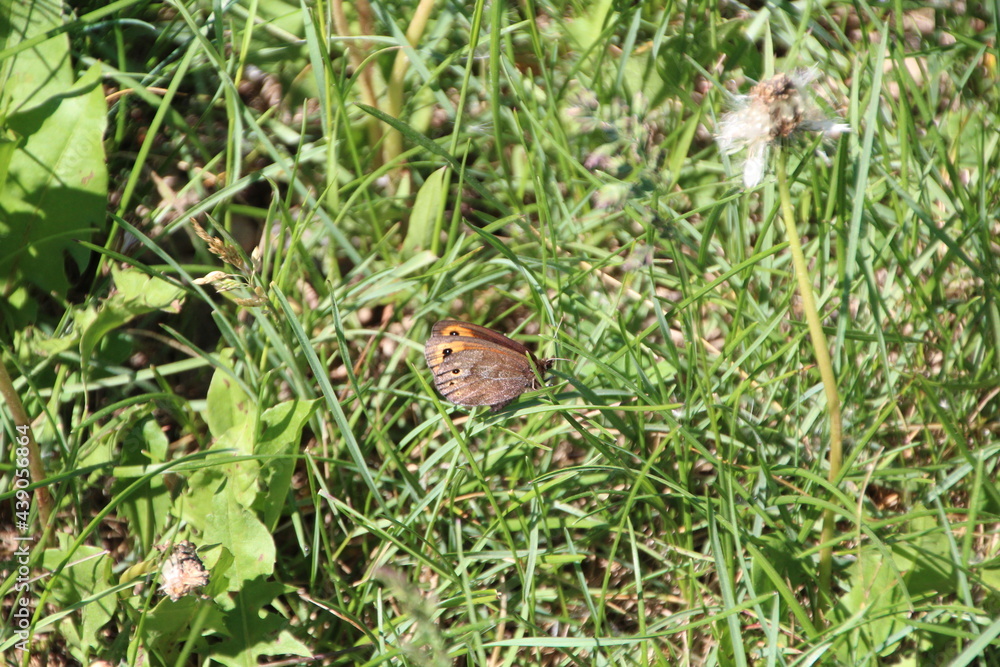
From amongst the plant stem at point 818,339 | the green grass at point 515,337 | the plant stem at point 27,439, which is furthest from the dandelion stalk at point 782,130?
the plant stem at point 27,439

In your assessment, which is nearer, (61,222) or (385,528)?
(385,528)

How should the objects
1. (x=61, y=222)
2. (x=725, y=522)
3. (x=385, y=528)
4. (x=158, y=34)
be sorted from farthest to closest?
(x=158, y=34), (x=61, y=222), (x=385, y=528), (x=725, y=522)

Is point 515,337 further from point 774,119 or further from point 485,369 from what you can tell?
point 774,119

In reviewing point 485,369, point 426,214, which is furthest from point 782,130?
point 426,214

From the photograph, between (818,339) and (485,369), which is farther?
(485,369)

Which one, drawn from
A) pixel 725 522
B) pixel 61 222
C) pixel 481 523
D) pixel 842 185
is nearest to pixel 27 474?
pixel 61 222

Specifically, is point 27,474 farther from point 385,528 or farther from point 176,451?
point 385,528
